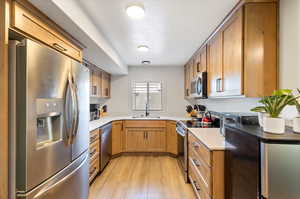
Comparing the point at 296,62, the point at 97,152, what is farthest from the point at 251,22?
the point at 97,152

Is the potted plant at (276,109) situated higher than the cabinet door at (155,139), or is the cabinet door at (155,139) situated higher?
the potted plant at (276,109)

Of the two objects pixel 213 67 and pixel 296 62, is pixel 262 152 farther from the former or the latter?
pixel 213 67

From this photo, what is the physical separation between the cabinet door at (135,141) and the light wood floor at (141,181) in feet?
1.21

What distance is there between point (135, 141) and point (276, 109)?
336cm

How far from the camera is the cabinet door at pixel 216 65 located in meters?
2.18

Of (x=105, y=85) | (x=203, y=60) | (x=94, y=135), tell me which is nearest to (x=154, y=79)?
(x=105, y=85)

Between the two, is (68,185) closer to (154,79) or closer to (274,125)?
(274,125)

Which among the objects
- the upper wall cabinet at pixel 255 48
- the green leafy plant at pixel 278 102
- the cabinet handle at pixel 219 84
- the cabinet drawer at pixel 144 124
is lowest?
the cabinet drawer at pixel 144 124

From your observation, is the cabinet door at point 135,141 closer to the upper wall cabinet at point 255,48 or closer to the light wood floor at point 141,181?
the light wood floor at point 141,181

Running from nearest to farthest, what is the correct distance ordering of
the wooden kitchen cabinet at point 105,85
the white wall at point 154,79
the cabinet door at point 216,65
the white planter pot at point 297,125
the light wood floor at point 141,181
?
the white planter pot at point 297,125 < the cabinet door at point 216,65 < the light wood floor at point 141,181 < the wooden kitchen cabinet at point 105,85 < the white wall at point 154,79

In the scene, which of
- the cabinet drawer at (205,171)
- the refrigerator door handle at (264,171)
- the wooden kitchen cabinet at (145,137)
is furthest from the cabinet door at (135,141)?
the refrigerator door handle at (264,171)

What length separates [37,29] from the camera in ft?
4.54

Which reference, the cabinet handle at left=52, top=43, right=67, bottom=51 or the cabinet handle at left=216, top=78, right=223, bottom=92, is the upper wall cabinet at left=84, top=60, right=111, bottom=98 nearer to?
the cabinet handle at left=52, top=43, right=67, bottom=51

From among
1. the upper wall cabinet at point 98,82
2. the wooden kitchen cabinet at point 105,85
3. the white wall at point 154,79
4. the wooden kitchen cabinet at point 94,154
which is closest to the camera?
the wooden kitchen cabinet at point 94,154
